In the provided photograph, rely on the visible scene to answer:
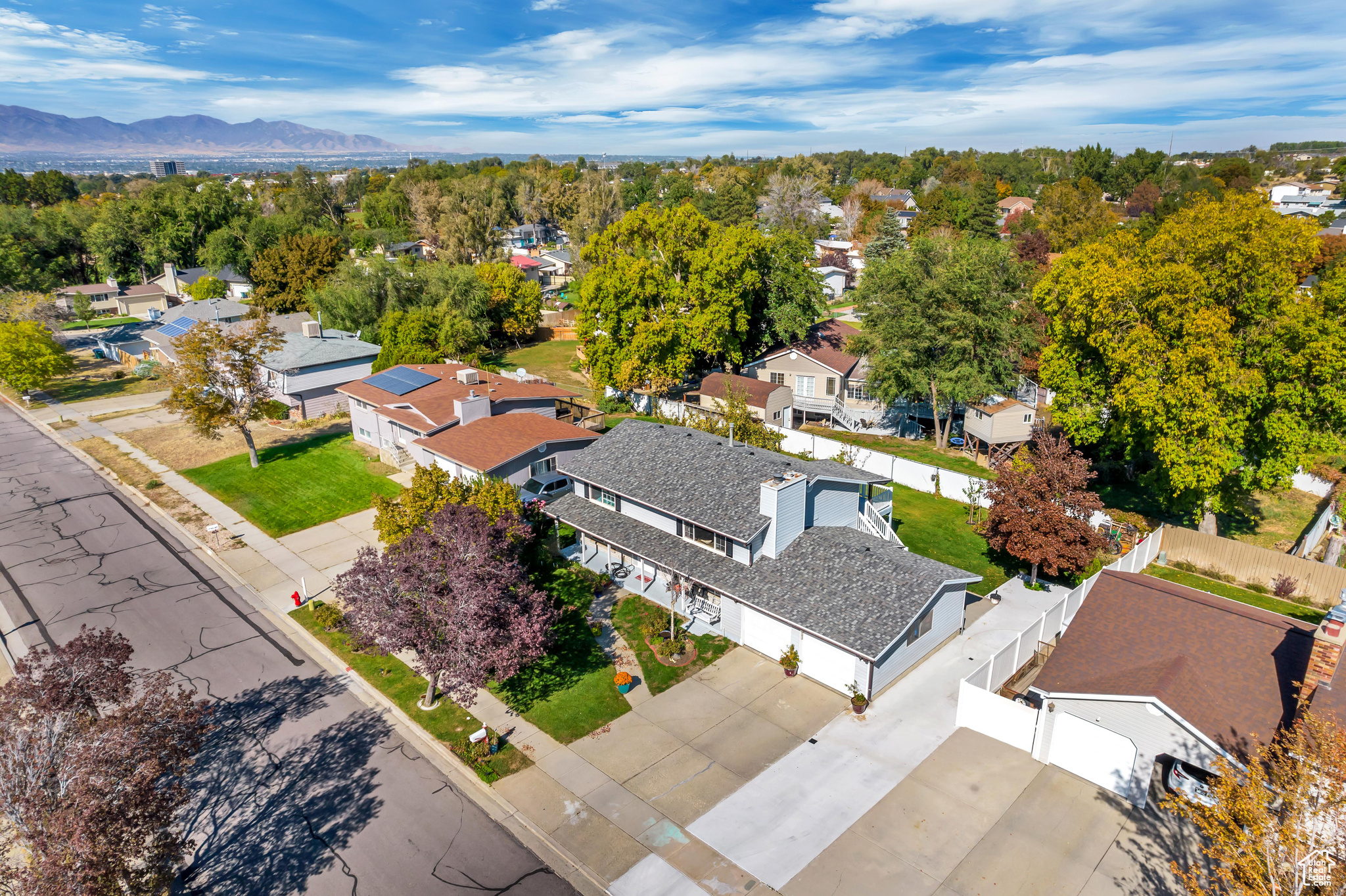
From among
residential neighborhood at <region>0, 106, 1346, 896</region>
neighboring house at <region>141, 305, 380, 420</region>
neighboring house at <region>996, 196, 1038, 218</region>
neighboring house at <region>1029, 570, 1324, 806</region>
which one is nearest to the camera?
residential neighborhood at <region>0, 106, 1346, 896</region>

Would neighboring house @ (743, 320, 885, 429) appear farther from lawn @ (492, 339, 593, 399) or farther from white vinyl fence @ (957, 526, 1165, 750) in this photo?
white vinyl fence @ (957, 526, 1165, 750)

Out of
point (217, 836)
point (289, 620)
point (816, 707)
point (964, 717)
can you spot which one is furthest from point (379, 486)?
point (964, 717)

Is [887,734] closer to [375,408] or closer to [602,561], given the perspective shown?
[602,561]

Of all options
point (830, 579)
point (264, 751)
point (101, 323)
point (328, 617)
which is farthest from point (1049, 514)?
point (101, 323)

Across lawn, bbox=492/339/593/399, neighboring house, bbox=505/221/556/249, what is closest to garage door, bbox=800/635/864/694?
lawn, bbox=492/339/593/399

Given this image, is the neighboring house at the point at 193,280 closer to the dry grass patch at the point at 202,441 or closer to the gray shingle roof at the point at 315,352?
the gray shingle roof at the point at 315,352

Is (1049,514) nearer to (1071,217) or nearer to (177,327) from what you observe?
(177,327)

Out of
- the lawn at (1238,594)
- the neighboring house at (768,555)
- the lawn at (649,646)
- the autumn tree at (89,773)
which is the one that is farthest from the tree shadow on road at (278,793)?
the lawn at (1238,594)
